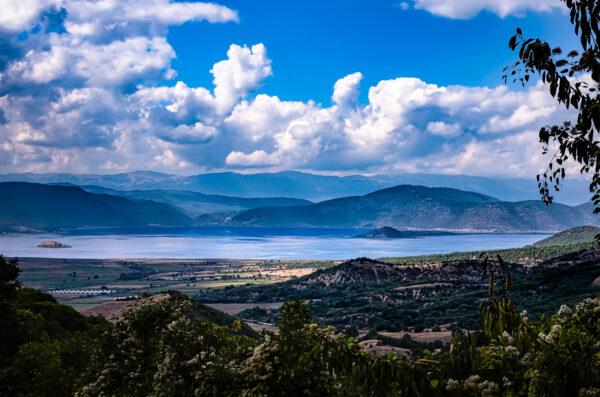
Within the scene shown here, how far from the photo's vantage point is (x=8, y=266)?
16641mm

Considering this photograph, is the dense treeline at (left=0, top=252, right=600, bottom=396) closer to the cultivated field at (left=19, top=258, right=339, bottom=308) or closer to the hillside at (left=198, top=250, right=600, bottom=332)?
the hillside at (left=198, top=250, right=600, bottom=332)

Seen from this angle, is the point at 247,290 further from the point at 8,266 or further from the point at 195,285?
the point at 8,266

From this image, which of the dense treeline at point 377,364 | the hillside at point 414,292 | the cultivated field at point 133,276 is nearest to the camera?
the dense treeline at point 377,364

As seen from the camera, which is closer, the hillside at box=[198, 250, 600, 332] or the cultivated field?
the hillside at box=[198, 250, 600, 332]

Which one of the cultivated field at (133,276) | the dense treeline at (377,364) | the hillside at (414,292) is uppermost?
the dense treeline at (377,364)

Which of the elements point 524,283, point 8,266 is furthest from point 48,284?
point 8,266

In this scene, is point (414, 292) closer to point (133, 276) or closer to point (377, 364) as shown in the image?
point (377, 364)

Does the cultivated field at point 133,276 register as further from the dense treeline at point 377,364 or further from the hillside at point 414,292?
the dense treeline at point 377,364

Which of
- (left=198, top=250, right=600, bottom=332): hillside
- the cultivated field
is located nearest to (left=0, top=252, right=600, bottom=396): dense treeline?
(left=198, top=250, right=600, bottom=332): hillside

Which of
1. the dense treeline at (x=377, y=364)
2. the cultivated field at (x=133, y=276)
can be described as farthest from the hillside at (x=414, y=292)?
the dense treeline at (x=377, y=364)

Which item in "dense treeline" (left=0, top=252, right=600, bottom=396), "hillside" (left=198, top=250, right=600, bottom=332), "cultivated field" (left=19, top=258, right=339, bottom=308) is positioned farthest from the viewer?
"cultivated field" (left=19, top=258, right=339, bottom=308)

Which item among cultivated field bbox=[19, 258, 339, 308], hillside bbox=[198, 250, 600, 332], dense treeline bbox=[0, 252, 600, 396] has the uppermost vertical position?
dense treeline bbox=[0, 252, 600, 396]

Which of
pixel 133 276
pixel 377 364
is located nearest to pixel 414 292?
pixel 377 364

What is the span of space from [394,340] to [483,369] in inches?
1259
